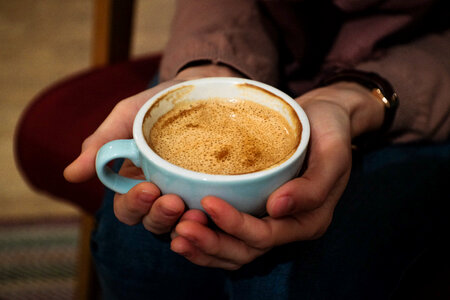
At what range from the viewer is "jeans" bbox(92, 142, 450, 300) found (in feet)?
1.95

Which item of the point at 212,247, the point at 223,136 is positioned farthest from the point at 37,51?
the point at 212,247

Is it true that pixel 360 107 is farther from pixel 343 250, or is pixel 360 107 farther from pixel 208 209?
pixel 208 209

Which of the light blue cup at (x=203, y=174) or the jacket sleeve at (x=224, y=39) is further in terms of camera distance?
the jacket sleeve at (x=224, y=39)

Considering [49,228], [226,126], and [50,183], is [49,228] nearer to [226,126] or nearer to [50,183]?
[50,183]

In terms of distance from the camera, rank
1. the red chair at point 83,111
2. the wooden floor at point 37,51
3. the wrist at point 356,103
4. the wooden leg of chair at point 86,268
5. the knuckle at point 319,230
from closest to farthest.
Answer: the knuckle at point 319,230
the wrist at point 356,103
the red chair at point 83,111
the wooden leg of chair at point 86,268
the wooden floor at point 37,51

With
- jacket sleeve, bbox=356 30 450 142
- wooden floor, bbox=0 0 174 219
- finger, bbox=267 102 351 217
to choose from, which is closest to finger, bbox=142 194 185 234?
finger, bbox=267 102 351 217

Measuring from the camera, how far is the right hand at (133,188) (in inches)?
19.3

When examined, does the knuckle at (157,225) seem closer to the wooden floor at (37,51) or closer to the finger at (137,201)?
the finger at (137,201)

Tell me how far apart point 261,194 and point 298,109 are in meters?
0.14

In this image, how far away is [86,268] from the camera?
1038 mm

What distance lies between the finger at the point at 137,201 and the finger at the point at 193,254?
0.19ft

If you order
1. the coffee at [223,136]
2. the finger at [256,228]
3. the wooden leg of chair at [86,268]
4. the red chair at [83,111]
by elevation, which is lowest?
the wooden leg of chair at [86,268]

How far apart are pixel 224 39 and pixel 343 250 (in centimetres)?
41

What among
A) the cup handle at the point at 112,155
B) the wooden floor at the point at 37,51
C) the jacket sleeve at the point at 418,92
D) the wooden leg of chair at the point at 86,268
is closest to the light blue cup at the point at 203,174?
the cup handle at the point at 112,155
